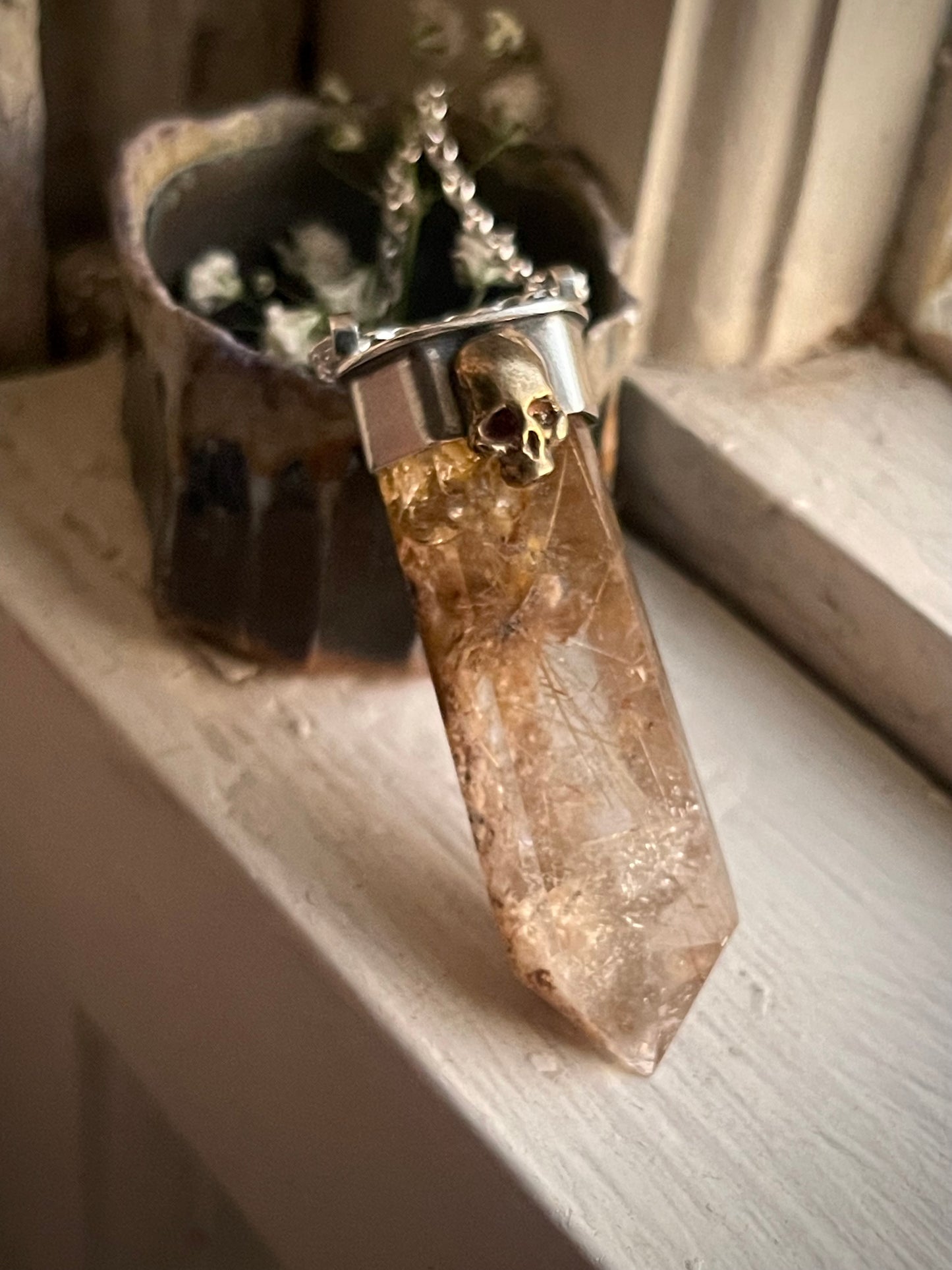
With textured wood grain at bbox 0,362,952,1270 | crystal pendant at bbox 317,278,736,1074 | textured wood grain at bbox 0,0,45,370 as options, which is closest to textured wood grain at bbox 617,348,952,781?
textured wood grain at bbox 0,362,952,1270

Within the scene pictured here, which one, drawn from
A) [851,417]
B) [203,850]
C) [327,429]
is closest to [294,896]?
[203,850]

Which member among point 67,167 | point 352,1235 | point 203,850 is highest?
point 67,167

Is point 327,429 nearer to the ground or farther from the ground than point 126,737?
farther from the ground

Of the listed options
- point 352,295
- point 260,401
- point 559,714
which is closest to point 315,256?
point 352,295

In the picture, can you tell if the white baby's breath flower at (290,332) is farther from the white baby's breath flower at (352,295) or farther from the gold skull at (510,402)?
the gold skull at (510,402)

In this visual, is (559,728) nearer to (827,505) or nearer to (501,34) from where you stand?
(827,505)

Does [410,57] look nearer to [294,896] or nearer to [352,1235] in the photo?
[294,896]

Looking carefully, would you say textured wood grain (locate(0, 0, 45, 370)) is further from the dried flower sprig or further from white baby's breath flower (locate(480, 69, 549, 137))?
white baby's breath flower (locate(480, 69, 549, 137))
